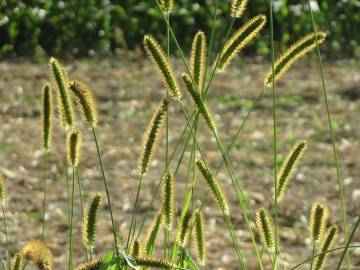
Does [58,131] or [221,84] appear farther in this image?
[221,84]

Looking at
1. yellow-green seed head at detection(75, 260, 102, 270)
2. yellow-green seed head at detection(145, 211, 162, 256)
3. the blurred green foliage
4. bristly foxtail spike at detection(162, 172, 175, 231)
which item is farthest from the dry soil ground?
yellow-green seed head at detection(75, 260, 102, 270)

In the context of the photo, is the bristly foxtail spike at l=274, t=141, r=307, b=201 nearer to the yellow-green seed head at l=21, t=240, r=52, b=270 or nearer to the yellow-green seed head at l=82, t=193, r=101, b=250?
the yellow-green seed head at l=82, t=193, r=101, b=250

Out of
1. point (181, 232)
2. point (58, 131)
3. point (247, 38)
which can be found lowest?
point (58, 131)

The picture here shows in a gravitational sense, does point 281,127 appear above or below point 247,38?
below

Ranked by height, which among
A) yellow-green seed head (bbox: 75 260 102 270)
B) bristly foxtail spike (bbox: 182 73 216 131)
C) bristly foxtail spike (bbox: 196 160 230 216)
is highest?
bristly foxtail spike (bbox: 182 73 216 131)

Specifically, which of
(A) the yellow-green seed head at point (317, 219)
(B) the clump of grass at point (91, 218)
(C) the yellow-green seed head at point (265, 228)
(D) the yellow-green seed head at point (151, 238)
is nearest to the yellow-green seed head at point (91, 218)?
(B) the clump of grass at point (91, 218)

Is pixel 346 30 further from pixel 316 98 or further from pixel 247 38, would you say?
pixel 247 38

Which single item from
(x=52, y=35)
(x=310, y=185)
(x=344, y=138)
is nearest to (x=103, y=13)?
(x=52, y=35)
